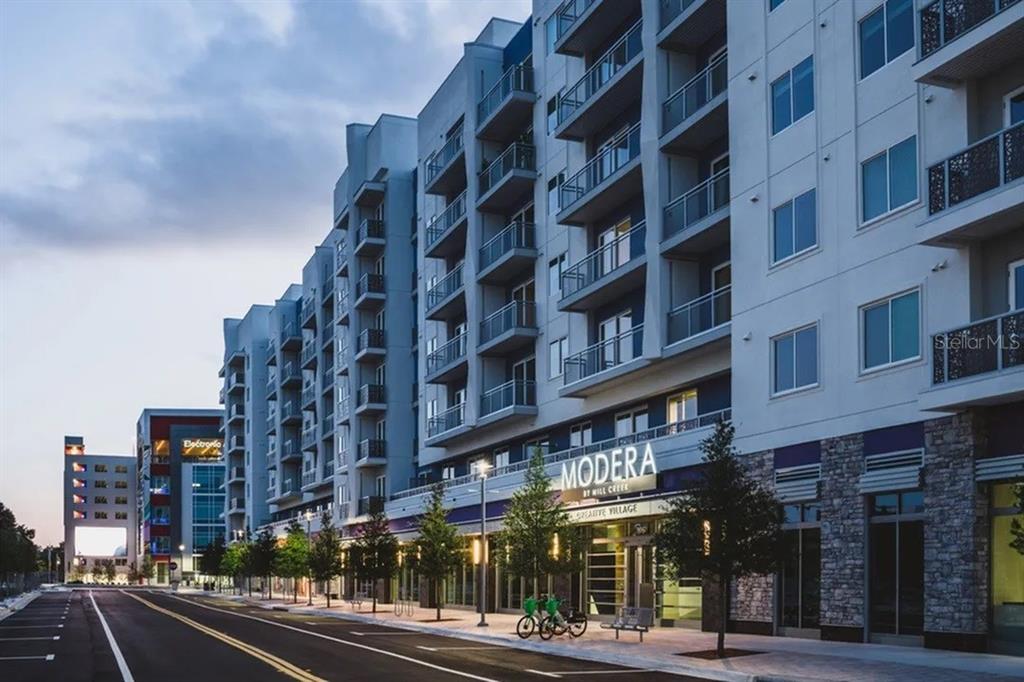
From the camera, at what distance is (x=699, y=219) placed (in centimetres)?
3841

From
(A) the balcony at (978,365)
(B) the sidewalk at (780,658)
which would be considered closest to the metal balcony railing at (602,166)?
(B) the sidewalk at (780,658)

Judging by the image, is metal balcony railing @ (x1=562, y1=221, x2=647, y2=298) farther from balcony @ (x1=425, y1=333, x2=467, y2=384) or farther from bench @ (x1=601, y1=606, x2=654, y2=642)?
bench @ (x1=601, y1=606, x2=654, y2=642)

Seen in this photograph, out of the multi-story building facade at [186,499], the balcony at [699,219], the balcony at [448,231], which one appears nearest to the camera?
the balcony at [699,219]

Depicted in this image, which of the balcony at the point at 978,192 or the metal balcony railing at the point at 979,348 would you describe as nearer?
the metal balcony railing at the point at 979,348

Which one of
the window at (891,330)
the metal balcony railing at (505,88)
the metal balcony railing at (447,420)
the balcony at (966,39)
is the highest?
the metal balcony railing at (505,88)

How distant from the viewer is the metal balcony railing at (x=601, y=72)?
4372 centimetres

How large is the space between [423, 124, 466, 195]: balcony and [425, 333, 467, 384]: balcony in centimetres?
825

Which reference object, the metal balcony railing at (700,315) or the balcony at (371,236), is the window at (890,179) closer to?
the metal balcony railing at (700,315)

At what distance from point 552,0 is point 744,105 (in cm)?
1769

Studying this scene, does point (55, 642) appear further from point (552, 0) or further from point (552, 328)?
point (552, 0)

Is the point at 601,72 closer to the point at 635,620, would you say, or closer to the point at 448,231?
the point at 448,231

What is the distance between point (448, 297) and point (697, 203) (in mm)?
24485

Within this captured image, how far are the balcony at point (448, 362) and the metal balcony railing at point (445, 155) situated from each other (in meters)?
8.98

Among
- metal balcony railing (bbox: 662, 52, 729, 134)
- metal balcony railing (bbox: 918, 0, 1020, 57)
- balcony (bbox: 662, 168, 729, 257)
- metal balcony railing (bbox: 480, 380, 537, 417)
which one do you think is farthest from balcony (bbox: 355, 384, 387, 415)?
metal balcony railing (bbox: 918, 0, 1020, 57)
